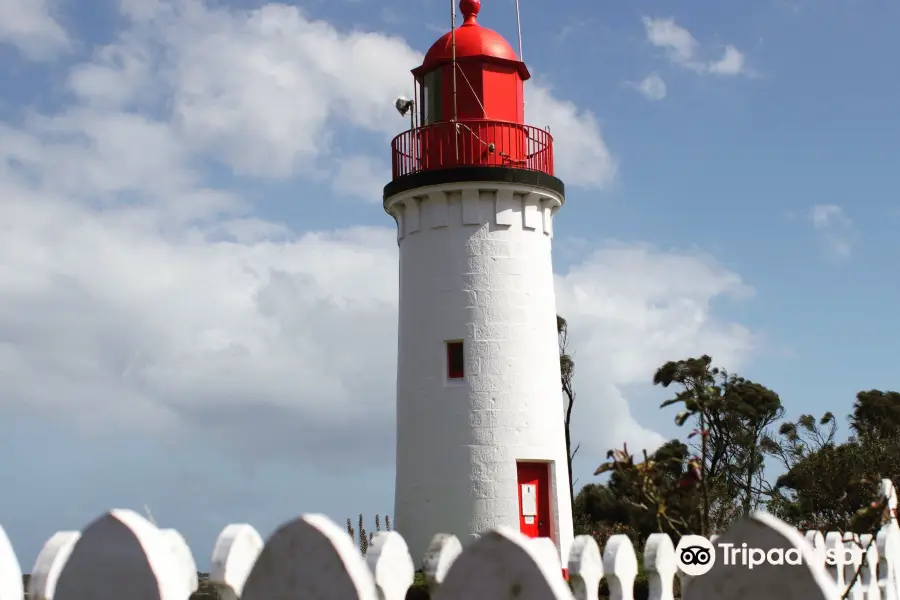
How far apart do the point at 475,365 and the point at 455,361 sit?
32cm

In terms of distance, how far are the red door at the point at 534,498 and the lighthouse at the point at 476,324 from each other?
0.6 inches

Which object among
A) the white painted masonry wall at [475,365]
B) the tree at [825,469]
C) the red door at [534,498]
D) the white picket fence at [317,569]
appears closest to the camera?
the white picket fence at [317,569]

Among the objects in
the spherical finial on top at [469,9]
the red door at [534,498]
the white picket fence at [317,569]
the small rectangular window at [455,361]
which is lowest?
the white picket fence at [317,569]

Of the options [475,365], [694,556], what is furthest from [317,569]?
[475,365]

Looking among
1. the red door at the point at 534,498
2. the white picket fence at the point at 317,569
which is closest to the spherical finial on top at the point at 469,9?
the red door at the point at 534,498

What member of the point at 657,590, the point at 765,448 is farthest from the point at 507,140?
the point at 765,448

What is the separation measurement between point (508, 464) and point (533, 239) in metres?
3.28

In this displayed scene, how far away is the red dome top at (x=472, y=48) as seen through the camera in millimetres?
16688

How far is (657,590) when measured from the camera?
265 inches

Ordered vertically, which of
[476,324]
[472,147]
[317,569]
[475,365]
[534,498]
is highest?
[472,147]

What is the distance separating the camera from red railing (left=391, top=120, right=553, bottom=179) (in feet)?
52.6

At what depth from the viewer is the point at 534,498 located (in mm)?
15422

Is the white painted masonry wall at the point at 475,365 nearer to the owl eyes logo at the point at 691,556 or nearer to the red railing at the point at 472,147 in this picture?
the red railing at the point at 472,147

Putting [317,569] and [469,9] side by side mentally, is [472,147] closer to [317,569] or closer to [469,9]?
[469,9]
